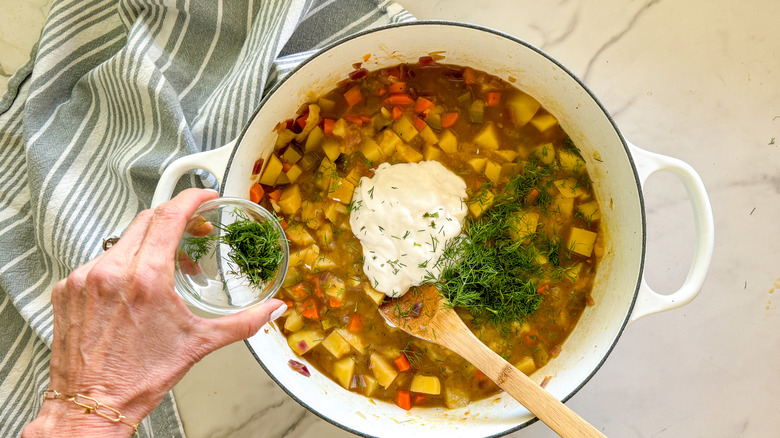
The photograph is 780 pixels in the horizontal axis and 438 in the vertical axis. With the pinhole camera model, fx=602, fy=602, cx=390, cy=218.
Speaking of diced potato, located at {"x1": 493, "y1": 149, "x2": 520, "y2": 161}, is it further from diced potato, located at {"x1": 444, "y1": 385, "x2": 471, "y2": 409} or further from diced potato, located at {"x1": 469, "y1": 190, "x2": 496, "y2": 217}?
diced potato, located at {"x1": 444, "y1": 385, "x2": 471, "y2": 409}

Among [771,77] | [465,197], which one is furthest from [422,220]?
[771,77]

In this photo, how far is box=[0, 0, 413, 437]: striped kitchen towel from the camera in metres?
2.42

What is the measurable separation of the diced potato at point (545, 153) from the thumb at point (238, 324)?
4.19 ft

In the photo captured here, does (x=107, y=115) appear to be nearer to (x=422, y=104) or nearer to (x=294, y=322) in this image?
(x=294, y=322)

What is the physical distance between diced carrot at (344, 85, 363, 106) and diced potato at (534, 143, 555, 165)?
A: 2.53 feet

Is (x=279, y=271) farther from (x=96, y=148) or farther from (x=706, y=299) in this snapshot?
(x=706, y=299)

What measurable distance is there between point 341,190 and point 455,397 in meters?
0.98

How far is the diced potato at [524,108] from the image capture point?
2.52 metres

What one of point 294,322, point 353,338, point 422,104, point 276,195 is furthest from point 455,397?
point 422,104

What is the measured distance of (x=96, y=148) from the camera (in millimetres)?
2555

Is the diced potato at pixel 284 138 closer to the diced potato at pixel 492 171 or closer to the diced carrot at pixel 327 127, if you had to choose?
the diced carrot at pixel 327 127

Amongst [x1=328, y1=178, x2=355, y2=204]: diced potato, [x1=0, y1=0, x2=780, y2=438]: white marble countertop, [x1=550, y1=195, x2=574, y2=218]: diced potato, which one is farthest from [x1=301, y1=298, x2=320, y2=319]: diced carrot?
[x1=550, y1=195, x2=574, y2=218]: diced potato

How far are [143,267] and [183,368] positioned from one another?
1.09ft

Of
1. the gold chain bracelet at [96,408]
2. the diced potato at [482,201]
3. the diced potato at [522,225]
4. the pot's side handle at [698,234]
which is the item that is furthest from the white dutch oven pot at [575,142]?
the gold chain bracelet at [96,408]
